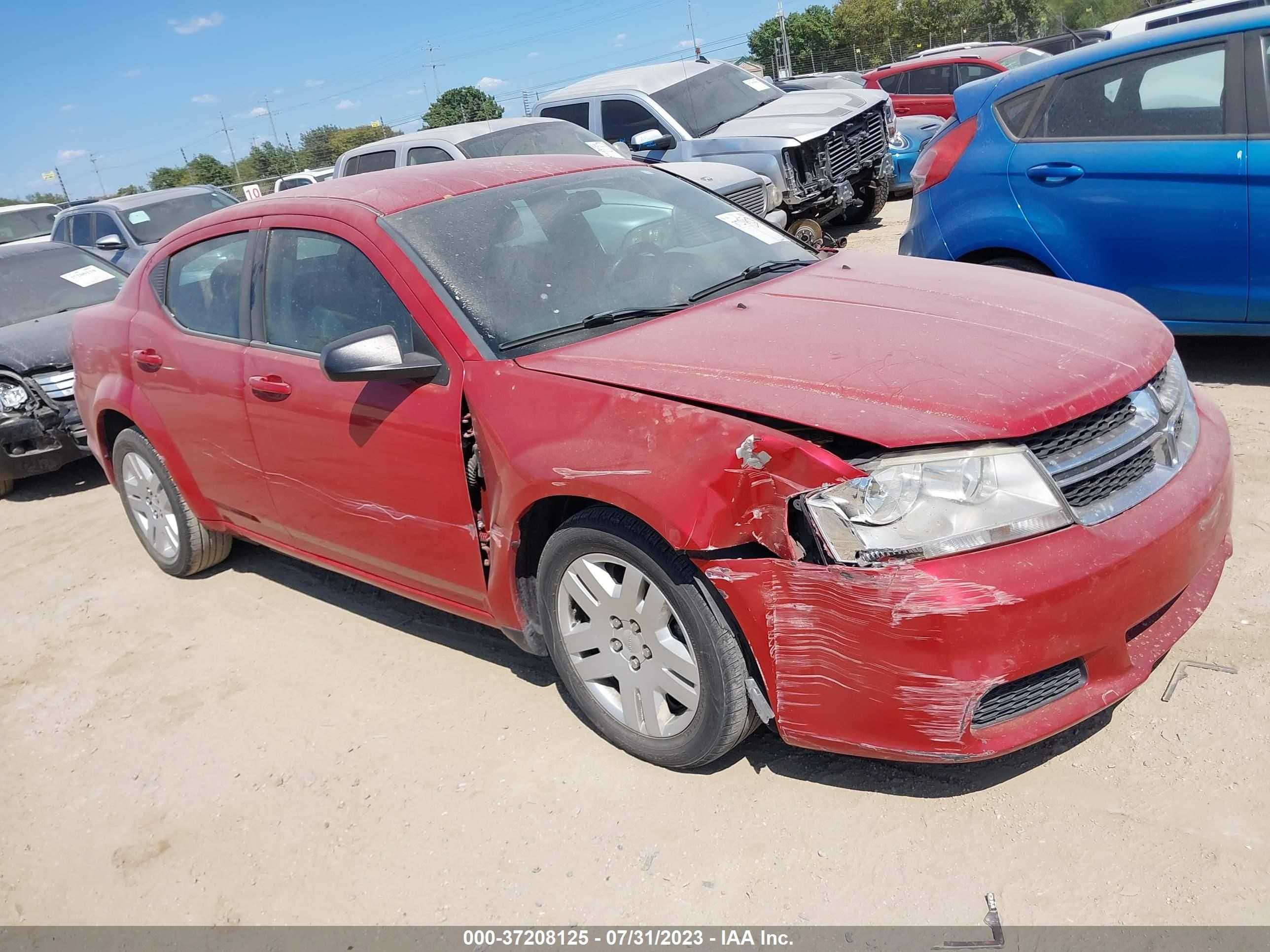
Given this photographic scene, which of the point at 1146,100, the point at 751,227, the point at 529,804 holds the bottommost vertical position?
the point at 529,804

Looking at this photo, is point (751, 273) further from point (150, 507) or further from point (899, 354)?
point (150, 507)

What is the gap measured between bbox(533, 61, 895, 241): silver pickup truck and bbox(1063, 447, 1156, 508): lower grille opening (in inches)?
263

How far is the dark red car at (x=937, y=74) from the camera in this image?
49.2ft

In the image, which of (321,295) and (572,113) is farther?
(572,113)

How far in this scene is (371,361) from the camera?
3160 millimetres

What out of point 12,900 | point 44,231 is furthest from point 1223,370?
point 44,231

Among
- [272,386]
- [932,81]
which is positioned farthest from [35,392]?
[932,81]

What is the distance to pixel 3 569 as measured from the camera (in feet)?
19.5

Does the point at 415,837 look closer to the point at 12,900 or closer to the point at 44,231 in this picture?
the point at 12,900

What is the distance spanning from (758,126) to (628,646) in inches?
Result: 328

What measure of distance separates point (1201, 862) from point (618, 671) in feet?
5.04

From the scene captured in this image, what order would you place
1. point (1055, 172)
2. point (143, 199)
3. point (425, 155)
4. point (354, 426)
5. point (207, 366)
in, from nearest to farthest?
point (354, 426), point (207, 366), point (1055, 172), point (425, 155), point (143, 199)
